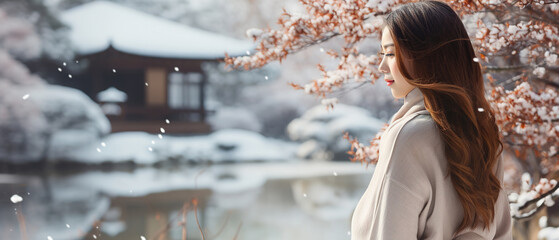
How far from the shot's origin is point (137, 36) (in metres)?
5.98

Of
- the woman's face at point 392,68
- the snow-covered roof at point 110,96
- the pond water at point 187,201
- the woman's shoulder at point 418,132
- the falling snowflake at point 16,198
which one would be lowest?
the pond water at point 187,201

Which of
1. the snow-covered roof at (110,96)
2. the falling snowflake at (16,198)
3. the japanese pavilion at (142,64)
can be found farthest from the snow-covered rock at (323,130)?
the falling snowflake at (16,198)

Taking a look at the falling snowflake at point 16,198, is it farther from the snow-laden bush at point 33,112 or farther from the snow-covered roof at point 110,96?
the snow-covered roof at point 110,96

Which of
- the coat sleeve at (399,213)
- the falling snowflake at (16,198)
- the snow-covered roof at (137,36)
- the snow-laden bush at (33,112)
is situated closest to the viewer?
the coat sleeve at (399,213)

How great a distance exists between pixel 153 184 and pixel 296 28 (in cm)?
479

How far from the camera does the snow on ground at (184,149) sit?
556cm

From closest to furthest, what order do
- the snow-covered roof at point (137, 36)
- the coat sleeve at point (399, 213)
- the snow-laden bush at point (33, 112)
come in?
the coat sleeve at point (399, 213), the snow-laden bush at point (33, 112), the snow-covered roof at point (137, 36)

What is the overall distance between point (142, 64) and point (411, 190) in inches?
234

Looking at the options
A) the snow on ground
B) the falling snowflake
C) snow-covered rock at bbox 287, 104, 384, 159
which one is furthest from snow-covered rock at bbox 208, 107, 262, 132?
the falling snowflake

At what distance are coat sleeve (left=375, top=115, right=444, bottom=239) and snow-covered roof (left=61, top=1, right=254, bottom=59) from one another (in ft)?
17.5

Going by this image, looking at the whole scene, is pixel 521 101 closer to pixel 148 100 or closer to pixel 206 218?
pixel 206 218

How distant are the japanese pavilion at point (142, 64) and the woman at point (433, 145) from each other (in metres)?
5.23

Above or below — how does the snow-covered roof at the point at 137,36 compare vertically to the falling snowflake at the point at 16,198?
above

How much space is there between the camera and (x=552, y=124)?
1.63m
